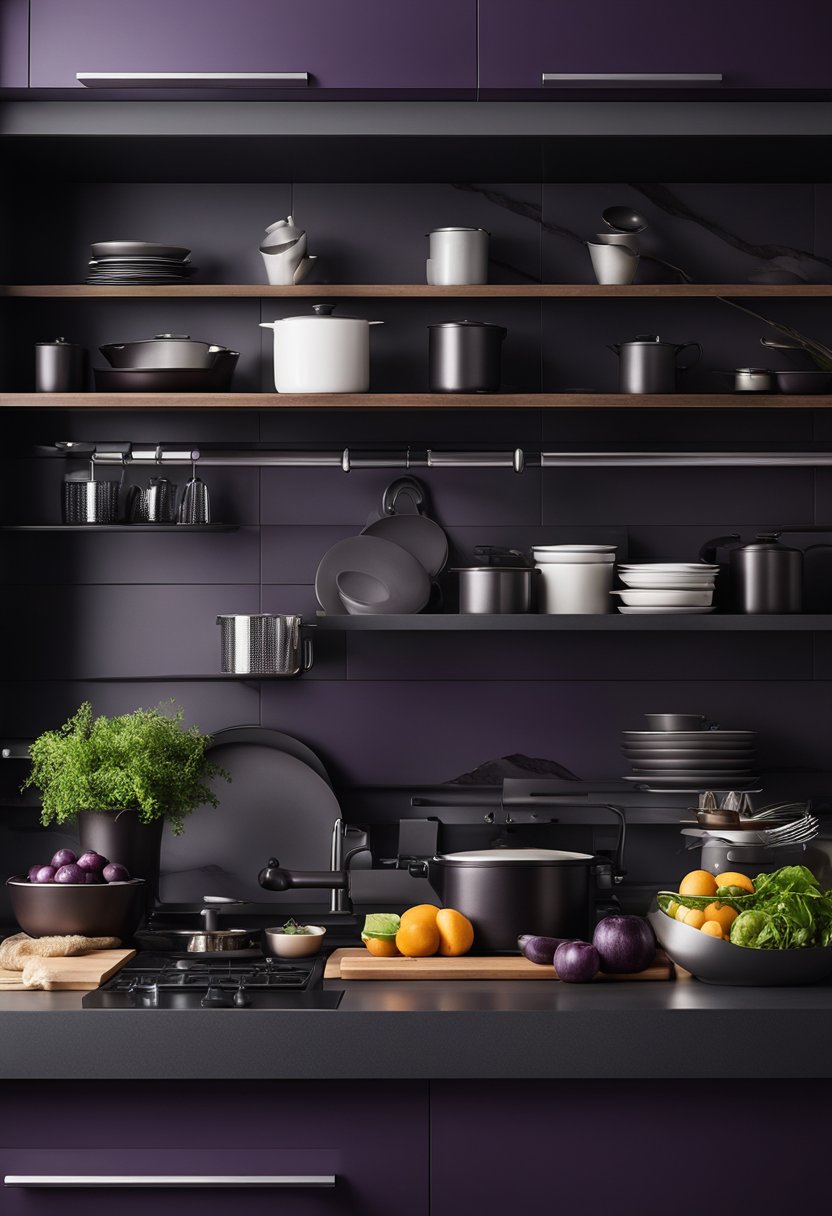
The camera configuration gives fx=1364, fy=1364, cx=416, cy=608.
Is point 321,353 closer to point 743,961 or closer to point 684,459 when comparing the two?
point 684,459

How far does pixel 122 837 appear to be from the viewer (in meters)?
2.46

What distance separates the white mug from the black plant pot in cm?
119

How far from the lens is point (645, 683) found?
286 cm

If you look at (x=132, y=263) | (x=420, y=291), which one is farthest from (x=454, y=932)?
(x=132, y=263)

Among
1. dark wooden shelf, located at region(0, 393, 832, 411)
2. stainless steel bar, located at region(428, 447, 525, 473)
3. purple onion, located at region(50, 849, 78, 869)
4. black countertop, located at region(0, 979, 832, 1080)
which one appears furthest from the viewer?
stainless steel bar, located at region(428, 447, 525, 473)

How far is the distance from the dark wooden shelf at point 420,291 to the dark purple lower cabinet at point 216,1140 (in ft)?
4.83

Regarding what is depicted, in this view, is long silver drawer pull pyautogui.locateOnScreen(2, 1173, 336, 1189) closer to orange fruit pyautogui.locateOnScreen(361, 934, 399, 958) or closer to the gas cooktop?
the gas cooktop

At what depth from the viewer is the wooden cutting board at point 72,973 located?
210 centimetres

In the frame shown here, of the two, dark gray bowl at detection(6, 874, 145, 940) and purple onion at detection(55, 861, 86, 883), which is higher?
purple onion at detection(55, 861, 86, 883)

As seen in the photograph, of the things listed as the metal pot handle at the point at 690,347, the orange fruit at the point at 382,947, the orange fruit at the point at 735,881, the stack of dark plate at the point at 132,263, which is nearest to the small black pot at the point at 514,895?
the orange fruit at the point at 382,947

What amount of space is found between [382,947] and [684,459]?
120 cm

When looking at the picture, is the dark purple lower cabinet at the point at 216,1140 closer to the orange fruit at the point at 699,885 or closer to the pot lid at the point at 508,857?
the pot lid at the point at 508,857

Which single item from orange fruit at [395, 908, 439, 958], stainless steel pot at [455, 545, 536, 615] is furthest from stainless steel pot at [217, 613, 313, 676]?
orange fruit at [395, 908, 439, 958]

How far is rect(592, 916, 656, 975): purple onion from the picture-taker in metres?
2.14
